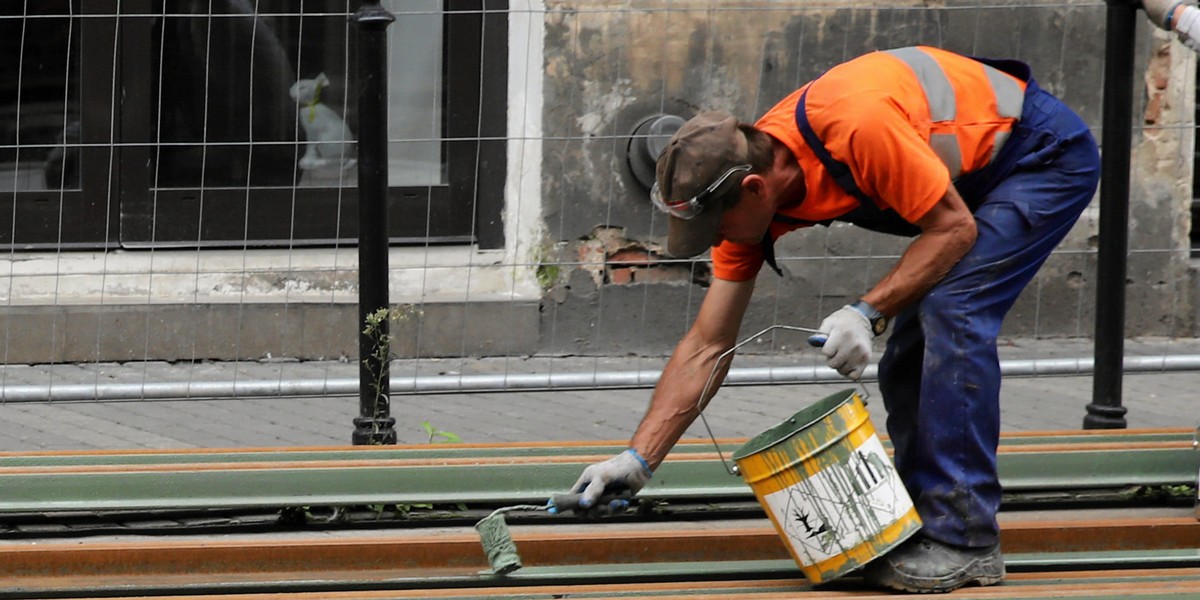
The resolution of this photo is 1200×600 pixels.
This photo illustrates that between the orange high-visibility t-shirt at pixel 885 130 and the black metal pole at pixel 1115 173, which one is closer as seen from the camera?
the orange high-visibility t-shirt at pixel 885 130

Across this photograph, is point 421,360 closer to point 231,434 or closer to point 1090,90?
point 231,434

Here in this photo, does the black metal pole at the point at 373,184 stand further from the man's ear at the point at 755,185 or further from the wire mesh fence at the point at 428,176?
the wire mesh fence at the point at 428,176

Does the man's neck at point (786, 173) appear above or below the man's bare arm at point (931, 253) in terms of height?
above

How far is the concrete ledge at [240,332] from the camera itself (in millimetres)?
6434

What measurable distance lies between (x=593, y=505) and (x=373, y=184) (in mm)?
1628

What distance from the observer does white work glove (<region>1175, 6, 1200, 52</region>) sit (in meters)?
3.48

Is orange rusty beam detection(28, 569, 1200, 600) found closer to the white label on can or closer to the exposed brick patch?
the white label on can

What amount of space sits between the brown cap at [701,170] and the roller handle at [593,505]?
56cm

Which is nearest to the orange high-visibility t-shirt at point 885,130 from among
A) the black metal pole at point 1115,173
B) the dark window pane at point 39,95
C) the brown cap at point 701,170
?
the brown cap at point 701,170

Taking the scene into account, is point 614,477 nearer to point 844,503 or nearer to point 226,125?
point 844,503

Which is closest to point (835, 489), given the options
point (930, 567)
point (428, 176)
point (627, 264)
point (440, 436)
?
point (930, 567)

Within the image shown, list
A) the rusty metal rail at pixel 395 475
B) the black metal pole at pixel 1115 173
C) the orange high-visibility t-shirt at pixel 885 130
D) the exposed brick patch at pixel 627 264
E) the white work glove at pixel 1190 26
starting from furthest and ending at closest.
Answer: the exposed brick patch at pixel 627 264, the black metal pole at pixel 1115 173, the rusty metal rail at pixel 395 475, the white work glove at pixel 1190 26, the orange high-visibility t-shirt at pixel 885 130

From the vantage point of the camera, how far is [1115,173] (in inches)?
177

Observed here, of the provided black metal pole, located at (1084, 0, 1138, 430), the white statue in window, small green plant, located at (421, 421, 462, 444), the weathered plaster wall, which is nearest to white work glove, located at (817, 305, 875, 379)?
black metal pole, located at (1084, 0, 1138, 430)
